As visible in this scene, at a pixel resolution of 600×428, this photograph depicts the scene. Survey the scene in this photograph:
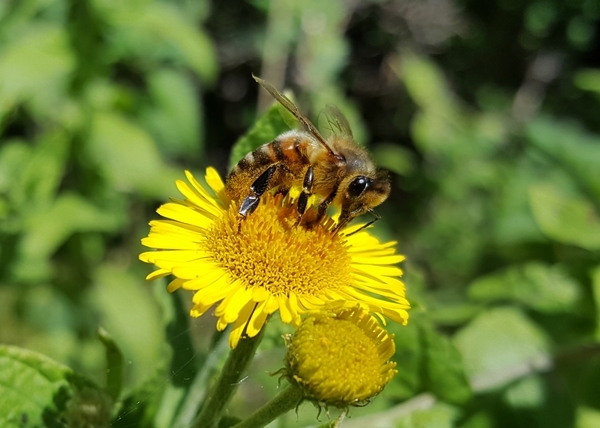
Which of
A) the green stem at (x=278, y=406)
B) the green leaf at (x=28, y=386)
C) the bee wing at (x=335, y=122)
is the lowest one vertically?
the bee wing at (x=335, y=122)

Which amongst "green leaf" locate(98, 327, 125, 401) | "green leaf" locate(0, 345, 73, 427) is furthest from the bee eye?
"green leaf" locate(0, 345, 73, 427)

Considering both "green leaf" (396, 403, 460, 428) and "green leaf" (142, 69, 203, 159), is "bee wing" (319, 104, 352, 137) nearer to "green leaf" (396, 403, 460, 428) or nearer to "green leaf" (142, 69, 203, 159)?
"green leaf" (396, 403, 460, 428)

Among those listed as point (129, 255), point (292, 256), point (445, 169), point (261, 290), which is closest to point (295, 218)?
point (292, 256)

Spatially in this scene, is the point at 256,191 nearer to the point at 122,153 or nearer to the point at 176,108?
the point at 122,153

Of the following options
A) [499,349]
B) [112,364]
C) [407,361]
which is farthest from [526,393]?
[112,364]

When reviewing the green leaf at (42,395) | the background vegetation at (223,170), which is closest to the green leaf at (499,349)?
the background vegetation at (223,170)

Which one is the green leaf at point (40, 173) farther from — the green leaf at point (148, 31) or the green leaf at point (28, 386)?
the green leaf at point (28, 386)
